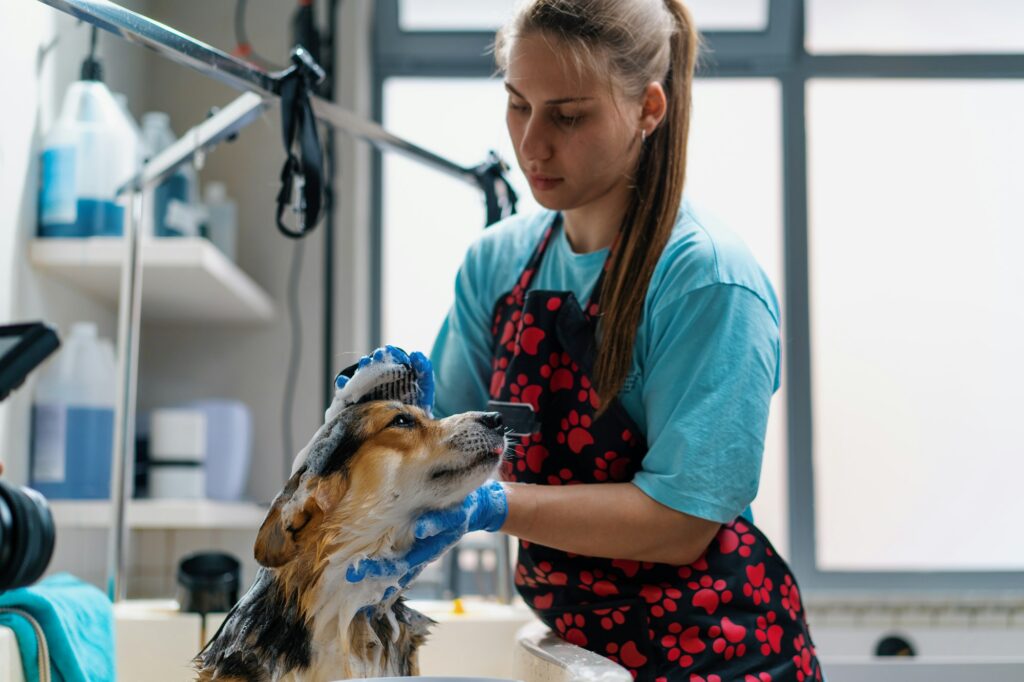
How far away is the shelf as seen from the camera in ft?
7.00

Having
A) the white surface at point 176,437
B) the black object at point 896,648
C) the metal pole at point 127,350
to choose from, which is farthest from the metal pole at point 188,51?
the black object at point 896,648

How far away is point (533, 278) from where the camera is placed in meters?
1.52

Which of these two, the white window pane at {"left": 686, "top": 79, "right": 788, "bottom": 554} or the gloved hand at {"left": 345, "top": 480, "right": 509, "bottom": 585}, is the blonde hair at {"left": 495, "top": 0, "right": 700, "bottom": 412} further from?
the white window pane at {"left": 686, "top": 79, "right": 788, "bottom": 554}

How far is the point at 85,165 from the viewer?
2176 millimetres

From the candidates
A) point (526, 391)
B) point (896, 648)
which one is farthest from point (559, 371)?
point (896, 648)

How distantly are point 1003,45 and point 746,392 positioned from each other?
8.47 ft

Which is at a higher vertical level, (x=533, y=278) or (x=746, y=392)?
(x=533, y=278)

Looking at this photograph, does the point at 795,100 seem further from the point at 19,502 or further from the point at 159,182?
the point at 19,502

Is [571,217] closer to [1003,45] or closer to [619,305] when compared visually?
[619,305]

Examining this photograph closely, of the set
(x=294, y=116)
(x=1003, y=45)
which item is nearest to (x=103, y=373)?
(x=294, y=116)

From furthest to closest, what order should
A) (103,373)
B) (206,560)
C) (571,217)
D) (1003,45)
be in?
(1003,45)
(103,373)
(206,560)
(571,217)

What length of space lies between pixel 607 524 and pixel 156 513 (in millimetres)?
1304

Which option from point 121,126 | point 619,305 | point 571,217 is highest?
point 121,126

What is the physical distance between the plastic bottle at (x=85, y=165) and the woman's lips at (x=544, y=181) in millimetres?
1141
